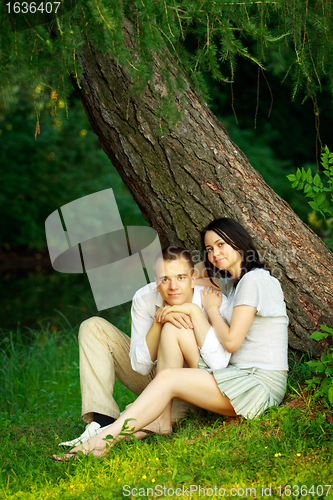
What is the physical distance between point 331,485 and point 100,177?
12.6 meters

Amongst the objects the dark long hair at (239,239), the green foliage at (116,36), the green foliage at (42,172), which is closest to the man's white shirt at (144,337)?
the dark long hair at (239,239)

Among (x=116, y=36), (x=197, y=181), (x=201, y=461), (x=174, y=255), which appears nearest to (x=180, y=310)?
(x=174, y=255)

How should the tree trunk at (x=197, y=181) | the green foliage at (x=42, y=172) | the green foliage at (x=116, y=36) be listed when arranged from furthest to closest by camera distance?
the green foliage at (x=42, y=172) → the tree trunk at (x=197, y=181) → the green foliage at (x=116, y=36)

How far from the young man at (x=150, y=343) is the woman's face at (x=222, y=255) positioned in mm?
139

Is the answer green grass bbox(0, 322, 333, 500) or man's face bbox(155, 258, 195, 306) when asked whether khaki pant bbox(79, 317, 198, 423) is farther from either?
man's face bbox(155, 258, 195, 306)

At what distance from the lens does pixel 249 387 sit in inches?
91.4

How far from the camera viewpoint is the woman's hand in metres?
2.51

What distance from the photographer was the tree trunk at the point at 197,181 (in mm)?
2762

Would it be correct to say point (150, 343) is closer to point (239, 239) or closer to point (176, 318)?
point (176, 318)

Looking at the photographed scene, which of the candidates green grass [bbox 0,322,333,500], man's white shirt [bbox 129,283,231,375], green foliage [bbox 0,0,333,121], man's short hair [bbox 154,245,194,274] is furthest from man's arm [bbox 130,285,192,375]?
green foliage [bbox 0,0,333,121]

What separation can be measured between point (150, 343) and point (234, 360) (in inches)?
16.6

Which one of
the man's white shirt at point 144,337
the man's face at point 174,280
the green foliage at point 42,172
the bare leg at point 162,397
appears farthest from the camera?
the green foliage at point 42,172

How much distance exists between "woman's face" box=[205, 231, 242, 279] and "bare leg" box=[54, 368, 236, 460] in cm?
52

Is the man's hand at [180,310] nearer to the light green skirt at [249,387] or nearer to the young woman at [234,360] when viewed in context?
the young woman at [234,360]
